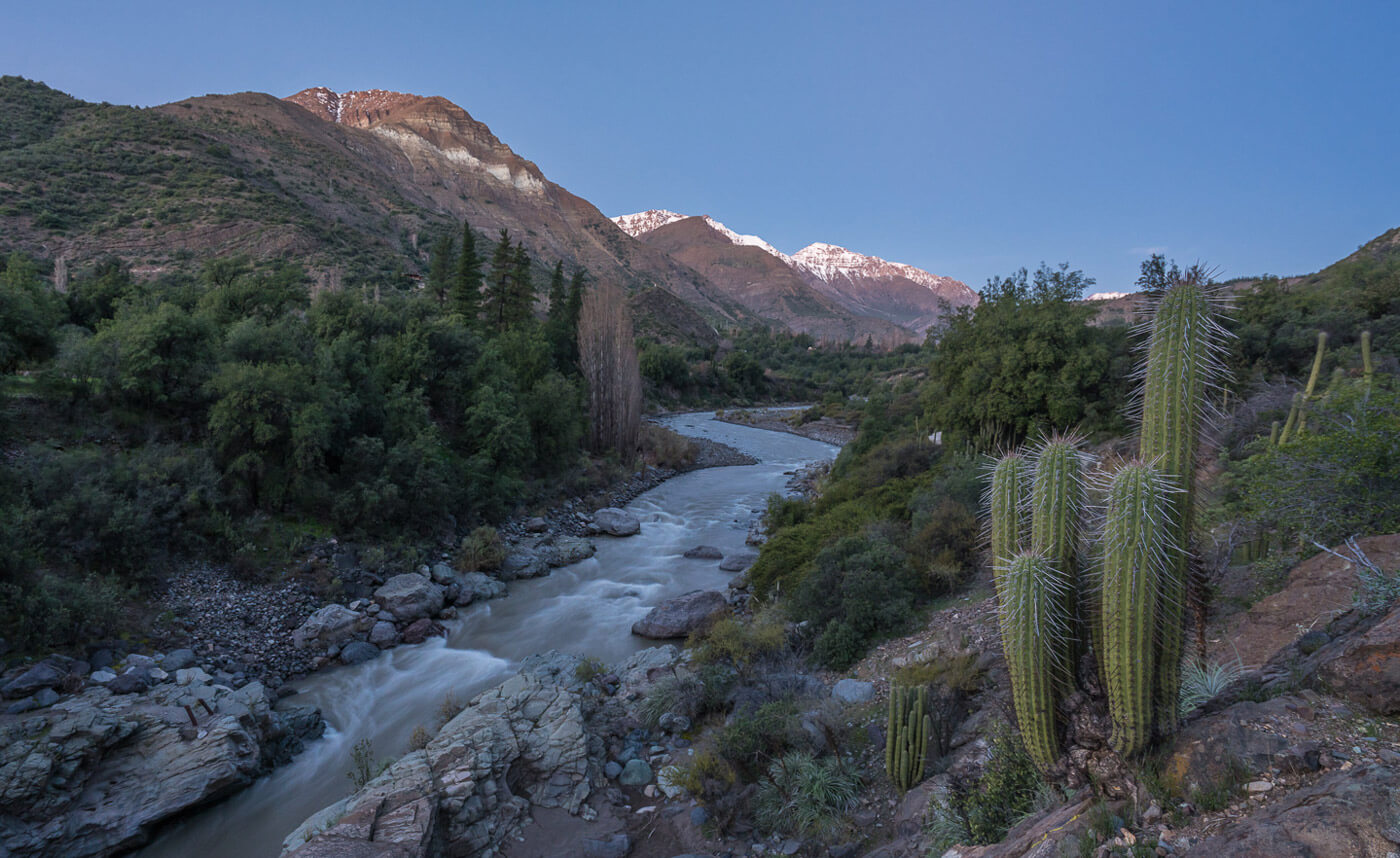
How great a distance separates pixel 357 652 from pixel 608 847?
729cm

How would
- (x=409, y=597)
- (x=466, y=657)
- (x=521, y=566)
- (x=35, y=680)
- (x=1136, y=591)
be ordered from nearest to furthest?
(x=1136, y=591) < (x=35, y=680) < (x=466, y=657) < (x=409, y=597) < (x=521, y=566)

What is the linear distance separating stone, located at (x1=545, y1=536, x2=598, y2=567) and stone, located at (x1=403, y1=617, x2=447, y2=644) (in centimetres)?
413

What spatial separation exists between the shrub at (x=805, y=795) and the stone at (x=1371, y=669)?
4.09 m

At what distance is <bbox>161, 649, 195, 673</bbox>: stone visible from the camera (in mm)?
9312

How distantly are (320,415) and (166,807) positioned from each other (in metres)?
9.10

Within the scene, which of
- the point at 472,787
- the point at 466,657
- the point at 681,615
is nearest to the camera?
the point at 472,787

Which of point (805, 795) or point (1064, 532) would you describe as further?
point (805, 795)

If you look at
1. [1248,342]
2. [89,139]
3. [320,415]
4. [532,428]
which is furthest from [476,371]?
[89,139]

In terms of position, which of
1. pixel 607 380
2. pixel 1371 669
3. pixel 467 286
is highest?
pixel 467 286

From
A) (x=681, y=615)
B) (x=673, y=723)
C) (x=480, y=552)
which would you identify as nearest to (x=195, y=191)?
(x=480, y=552)

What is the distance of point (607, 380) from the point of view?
2848 cm

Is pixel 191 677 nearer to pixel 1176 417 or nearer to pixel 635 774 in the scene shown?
pixel 635 774

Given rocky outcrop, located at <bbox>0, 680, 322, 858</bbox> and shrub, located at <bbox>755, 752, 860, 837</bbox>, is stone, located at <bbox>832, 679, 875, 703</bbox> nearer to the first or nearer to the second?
shrub, located at <bbox>755, 752, 860, 837</bbox>

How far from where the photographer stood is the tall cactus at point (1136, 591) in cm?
375
